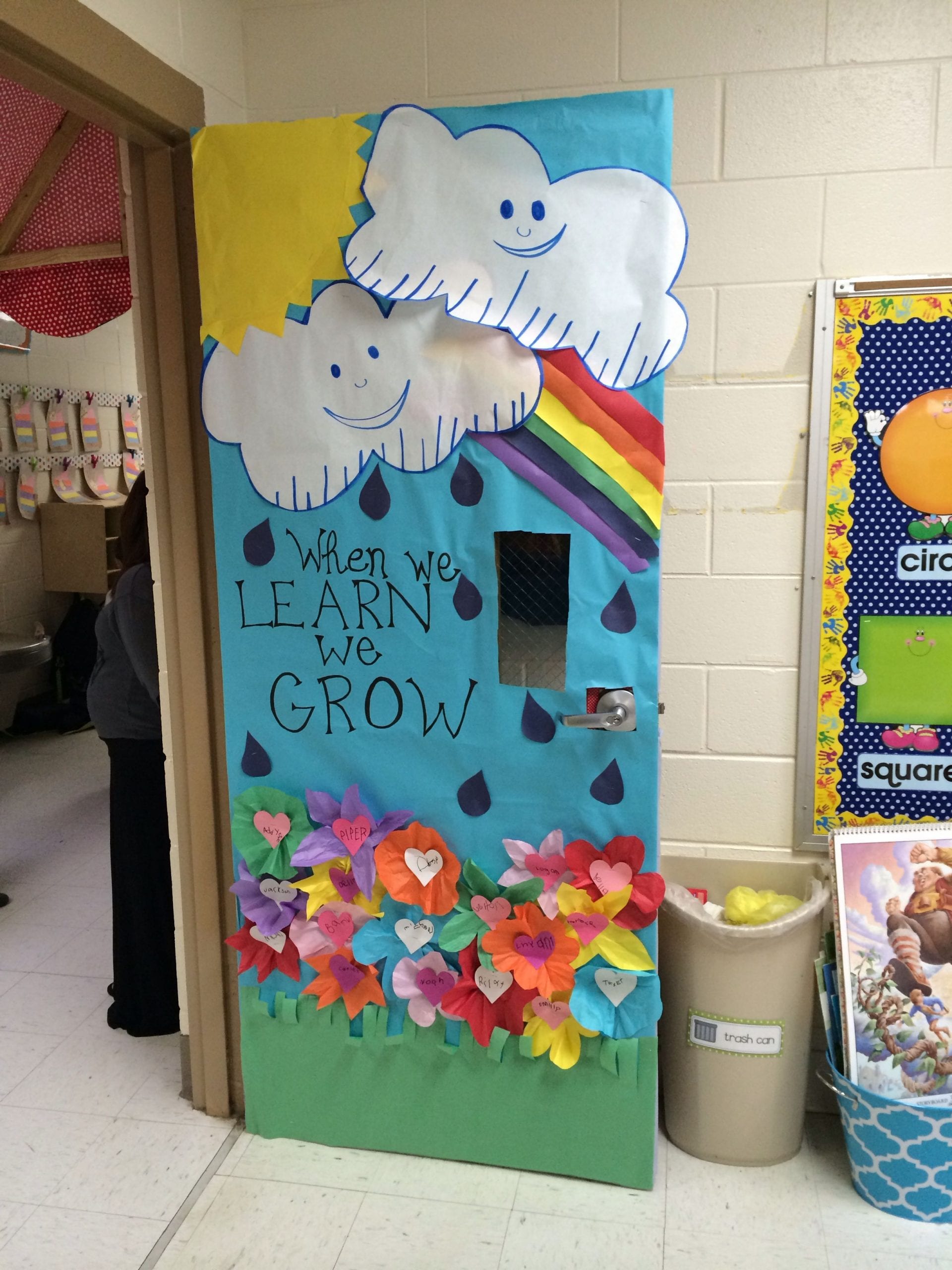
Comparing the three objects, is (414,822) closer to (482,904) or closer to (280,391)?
(482,904)

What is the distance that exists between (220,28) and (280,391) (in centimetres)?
77

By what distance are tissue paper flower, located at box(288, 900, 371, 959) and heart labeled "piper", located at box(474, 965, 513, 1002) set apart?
0.82ft

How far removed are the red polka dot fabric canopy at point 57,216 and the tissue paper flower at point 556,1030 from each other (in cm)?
196

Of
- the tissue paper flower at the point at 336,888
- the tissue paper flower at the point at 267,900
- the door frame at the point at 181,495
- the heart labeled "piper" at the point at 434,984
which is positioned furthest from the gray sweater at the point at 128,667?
the heart labeled "piper" at the point at 434,984

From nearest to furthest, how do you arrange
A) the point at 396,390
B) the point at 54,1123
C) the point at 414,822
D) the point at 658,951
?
the point at 396,390, the point at 414,822, the point at 658,951, the point at 54,1123

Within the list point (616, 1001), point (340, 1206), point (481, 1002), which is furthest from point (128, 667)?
point (616, 1001)

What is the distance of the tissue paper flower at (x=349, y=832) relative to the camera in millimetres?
1979

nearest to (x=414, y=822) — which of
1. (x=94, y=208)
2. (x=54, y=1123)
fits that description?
(x=54, y=1123)

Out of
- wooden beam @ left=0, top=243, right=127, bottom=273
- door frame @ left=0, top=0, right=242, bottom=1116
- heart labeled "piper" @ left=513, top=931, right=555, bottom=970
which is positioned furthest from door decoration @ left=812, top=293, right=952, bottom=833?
wooden beam @ left=0, top=243, right=127, bottom=273

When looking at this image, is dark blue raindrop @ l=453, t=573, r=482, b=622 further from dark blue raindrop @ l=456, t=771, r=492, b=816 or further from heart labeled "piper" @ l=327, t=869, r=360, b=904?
heart labeled "piper" @ l=327, t=869, r=360, b=904

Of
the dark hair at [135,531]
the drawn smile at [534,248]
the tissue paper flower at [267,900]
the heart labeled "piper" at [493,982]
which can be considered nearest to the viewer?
the drawn smile at [534,248]

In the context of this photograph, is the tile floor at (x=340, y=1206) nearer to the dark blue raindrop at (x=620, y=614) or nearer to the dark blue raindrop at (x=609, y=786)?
the dark blue raindrop at (x=609, y=786)

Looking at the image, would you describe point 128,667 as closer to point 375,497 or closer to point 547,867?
point 375,497

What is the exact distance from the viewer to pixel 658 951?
2141 mm
